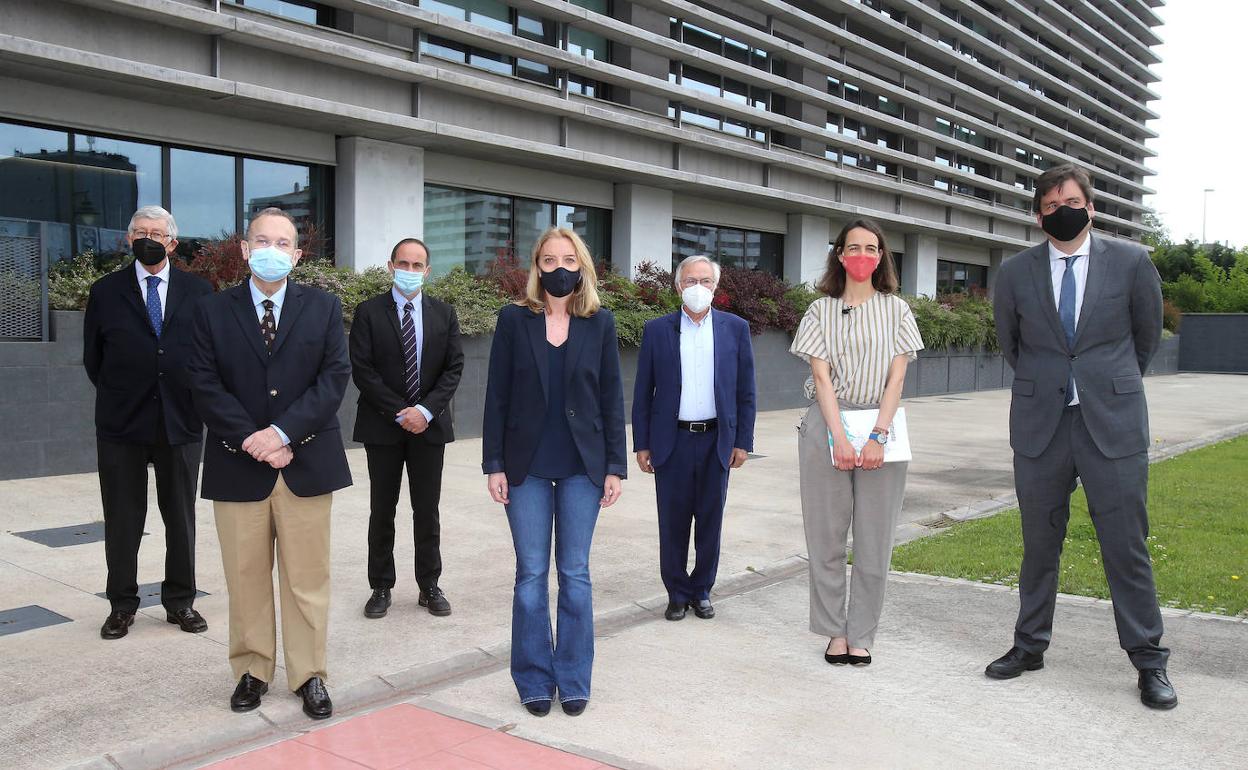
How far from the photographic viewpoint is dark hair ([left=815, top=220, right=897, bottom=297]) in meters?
5.39

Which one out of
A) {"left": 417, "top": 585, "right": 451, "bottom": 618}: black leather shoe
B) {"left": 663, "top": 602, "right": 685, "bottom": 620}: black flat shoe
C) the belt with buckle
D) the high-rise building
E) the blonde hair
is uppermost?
the high-rise building

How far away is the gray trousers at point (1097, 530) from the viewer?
4.87 m

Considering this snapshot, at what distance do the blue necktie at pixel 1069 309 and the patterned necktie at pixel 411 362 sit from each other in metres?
3.64

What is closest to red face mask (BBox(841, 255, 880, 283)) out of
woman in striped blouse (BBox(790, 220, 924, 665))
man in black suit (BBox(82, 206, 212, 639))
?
woman in striped blouse (BBox(790, 220, 924, 665))

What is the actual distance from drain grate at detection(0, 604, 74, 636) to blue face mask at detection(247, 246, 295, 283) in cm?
267

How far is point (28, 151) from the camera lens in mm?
13242

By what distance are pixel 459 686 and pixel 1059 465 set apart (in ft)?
10.3

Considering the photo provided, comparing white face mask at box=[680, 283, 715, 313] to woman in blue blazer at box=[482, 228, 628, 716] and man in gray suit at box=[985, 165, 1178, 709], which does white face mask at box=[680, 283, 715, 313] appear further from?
man in gray suit at box=[985, 165, 1178, 709]

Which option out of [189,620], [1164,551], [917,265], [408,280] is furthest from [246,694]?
[917,265]

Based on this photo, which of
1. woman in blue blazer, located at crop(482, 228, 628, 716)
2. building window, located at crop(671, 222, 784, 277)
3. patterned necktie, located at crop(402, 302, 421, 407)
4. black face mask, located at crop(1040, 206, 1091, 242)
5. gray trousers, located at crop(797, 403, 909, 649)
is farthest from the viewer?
building window, located at crop(671, 222, 784, 277)

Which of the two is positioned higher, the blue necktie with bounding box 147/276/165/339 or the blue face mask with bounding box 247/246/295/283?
the blue face mask with bounding box 247/246/295/283

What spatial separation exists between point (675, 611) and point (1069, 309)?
2816 mm

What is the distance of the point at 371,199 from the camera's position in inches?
653

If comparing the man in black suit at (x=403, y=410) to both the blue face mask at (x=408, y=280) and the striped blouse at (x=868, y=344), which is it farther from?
the striped blouse at (x=868, y=344)
